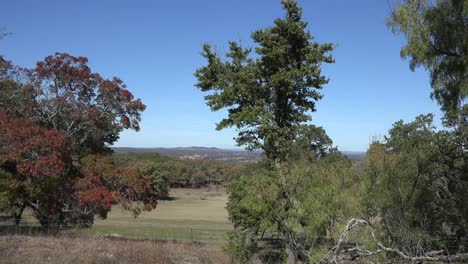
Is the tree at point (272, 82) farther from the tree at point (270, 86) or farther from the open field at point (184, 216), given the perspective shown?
the open field at point (184, 216)

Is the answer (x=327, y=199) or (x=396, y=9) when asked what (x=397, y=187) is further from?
(x=396, y=9)

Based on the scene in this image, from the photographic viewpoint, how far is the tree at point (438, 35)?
539 cm

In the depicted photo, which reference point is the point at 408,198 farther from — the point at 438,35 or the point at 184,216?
the point at 184,216

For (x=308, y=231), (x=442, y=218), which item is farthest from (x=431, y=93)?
(x=442, y=218)

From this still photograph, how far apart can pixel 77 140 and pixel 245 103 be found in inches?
342

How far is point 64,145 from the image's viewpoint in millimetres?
18453

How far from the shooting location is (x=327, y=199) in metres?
14.0

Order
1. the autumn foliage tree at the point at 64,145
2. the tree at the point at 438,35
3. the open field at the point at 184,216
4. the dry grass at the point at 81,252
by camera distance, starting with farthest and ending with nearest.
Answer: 1. the open field at the point at 184,216
2. the autumn foliage tree at the point at 64,145
3. the dry grass at the point at 81,252
4. the tree at the point at 438,35

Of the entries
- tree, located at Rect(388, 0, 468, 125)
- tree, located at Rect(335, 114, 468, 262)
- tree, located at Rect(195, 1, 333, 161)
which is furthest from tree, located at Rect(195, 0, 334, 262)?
tree, located at Rect(388, 0, 468, 125)

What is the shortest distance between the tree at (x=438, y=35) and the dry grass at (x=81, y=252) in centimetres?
1052

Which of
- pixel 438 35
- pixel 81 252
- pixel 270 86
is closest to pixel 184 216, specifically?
pixel 270 86

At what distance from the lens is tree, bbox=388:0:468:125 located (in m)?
5.39

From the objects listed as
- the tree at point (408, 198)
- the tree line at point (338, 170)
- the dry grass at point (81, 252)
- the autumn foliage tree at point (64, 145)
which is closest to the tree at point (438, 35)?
the tree line at point (338, 170)

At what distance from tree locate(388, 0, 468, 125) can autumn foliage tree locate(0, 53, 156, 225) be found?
1534cm
